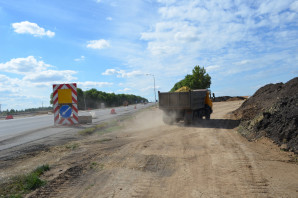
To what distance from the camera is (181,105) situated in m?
14.8

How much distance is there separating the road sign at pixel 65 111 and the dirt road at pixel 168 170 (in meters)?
5.89

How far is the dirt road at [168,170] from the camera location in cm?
435

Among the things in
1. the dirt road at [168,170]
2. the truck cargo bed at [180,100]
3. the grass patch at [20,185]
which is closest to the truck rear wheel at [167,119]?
the truck cargo bed at [180,100]

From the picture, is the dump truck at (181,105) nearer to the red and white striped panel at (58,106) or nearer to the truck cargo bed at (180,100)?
the truck cargo bed at (180,100)

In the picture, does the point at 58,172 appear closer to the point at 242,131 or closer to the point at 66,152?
the point at 66,152

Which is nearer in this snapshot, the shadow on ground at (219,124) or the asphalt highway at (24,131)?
the asphalt highway at (24,131)

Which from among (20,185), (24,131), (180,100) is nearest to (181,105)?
(180,100)

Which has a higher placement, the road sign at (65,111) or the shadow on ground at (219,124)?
the road sign at (65,111)

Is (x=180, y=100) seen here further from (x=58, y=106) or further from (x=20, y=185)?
(x=20, y=185)

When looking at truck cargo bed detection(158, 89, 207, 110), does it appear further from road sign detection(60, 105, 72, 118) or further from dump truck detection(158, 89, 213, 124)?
road sign detection(60, 105, 72, 118)

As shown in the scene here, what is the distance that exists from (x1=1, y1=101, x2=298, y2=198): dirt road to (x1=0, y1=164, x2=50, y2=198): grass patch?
20 centimetres

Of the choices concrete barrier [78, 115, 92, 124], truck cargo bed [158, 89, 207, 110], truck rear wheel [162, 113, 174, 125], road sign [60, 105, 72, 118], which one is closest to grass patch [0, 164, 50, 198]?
road sign [60, 105, 72, 118]

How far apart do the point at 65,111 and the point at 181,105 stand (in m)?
7.02

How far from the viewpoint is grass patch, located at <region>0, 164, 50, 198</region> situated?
4250mm
